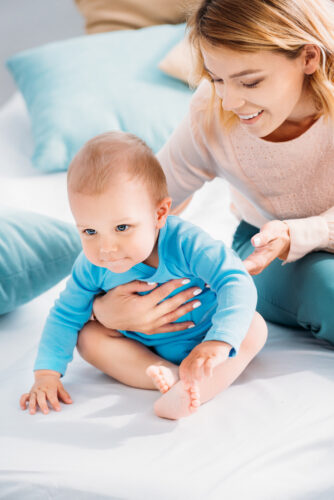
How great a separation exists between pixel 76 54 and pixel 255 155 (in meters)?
1.11

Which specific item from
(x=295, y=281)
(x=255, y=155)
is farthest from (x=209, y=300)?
(x=255, y=155)

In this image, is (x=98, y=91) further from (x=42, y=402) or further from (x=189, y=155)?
(x=42, y=402)

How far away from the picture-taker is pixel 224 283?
980 mm

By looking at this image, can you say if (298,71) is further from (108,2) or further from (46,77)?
(108,2)

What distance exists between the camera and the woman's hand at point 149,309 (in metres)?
1.08

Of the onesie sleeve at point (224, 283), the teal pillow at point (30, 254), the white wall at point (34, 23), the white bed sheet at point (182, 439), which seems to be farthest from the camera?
the white wall at point (34, 23)

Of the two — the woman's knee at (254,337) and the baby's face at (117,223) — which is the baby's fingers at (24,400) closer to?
the baby's face at (117,223)

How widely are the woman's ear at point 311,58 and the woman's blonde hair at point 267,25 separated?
1 cm

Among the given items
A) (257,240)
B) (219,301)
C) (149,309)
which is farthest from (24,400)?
(257,240)

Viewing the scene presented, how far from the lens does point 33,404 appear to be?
1.02 meters

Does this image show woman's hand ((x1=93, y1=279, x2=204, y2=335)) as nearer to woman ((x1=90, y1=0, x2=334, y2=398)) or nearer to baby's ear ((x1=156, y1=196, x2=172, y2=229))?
woman ((x1=90, y1=0, x2=334, y2=398))

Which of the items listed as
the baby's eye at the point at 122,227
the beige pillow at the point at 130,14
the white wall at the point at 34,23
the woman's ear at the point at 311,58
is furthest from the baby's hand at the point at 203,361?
the white wall at the point at 34,23

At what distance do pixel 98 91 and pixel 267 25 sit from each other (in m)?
1.07

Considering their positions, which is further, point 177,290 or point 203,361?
point 177,290
